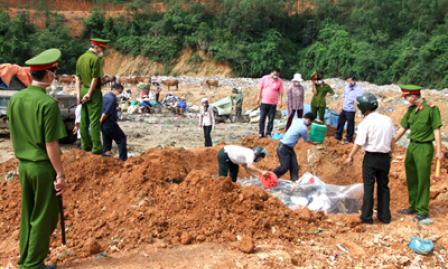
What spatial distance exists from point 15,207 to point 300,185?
409 cm

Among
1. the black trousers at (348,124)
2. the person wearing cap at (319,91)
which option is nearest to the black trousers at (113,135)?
the person wearing cap at (319,91)

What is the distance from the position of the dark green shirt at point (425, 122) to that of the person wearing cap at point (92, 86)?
4.56 m

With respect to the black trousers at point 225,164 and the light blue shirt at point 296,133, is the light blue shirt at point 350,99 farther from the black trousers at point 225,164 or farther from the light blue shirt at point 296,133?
the black trousers at point 225,164

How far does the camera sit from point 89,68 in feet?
17.8

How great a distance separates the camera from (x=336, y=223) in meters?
4.95

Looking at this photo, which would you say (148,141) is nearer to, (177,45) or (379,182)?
(379,182)

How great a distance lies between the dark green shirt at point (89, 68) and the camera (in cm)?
540

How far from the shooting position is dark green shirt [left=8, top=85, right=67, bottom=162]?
314 centimetres

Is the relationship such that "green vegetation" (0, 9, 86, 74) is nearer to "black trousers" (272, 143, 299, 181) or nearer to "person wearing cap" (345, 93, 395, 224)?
"black trousers" (272, 143, 299, 181)

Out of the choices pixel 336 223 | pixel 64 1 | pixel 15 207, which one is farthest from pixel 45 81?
pixel 64 1

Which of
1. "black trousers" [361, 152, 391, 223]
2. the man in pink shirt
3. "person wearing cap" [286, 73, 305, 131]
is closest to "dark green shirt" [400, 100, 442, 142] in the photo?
"black trousers" [361, 152, 391, 223]

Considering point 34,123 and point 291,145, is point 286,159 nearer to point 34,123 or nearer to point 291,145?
point 291,145

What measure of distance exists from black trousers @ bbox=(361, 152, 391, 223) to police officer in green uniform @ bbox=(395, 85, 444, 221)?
1.80ft

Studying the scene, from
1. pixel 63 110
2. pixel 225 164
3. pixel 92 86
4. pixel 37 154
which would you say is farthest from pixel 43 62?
pixel 63 110
